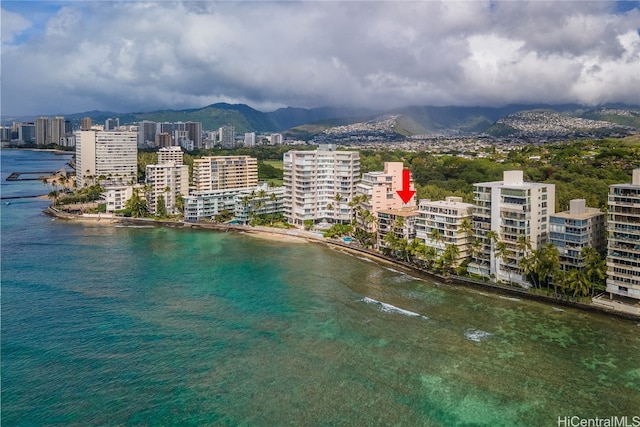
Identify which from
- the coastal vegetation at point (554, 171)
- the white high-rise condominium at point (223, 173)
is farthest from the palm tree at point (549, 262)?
the white high-rise condominium at point (223, 173)

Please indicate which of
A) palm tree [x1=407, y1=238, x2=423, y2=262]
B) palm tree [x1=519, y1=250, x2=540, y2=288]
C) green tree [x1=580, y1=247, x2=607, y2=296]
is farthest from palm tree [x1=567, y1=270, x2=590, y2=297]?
palm tree [x1=407, y1=238, x2=423, y2=262]

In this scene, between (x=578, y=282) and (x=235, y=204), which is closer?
(x=578, y=282)

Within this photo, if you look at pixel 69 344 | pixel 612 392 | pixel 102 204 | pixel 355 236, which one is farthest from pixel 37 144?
pixel 612 392

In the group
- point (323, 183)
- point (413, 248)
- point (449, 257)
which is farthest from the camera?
point (323, 183)

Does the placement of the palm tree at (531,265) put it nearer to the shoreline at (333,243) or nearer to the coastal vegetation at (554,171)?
the shoreline at (333,243)

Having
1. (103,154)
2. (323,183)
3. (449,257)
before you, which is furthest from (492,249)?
(103,154)

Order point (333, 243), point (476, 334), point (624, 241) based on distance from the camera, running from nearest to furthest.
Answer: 1. point (476, 334)
2. point (624, 241)
3. point (333, 243)

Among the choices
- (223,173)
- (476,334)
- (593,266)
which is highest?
(223,173)

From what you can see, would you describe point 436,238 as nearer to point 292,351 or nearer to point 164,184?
point 292,351
